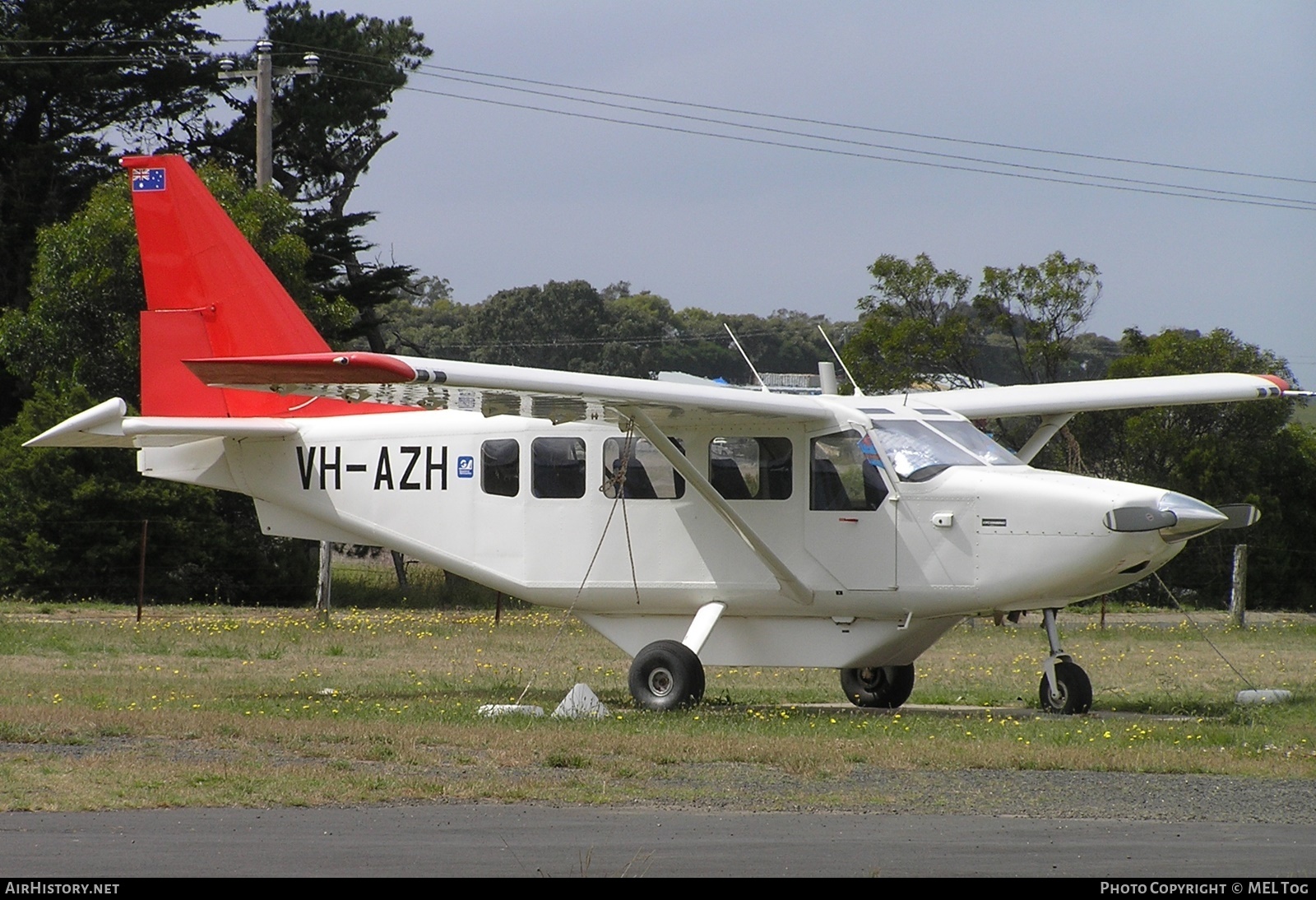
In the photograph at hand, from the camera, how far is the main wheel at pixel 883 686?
14.4 meters

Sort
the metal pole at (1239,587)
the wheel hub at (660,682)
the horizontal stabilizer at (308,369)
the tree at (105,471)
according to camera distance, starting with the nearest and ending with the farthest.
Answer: the horizontal stabilizer at (308,369) → the wheel hub at (660,682) → the metal pole at (1239,587) → the tree at (105,471)

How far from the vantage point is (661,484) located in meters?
13.9

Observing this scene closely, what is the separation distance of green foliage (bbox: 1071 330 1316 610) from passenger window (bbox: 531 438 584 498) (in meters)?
21.3

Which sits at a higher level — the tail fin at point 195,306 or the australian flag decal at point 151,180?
the australian flag decal at point 151,180

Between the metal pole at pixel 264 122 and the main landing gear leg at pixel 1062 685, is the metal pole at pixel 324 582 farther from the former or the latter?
the main landing gear leg at pixel 1062 685

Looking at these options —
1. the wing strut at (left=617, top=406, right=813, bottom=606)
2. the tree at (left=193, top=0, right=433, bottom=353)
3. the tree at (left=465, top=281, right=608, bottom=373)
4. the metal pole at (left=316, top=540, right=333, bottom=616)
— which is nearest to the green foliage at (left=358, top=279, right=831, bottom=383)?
the tree at (left=465, top=281, right=608, bottom=373)

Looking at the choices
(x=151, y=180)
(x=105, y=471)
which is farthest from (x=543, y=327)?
(x=151, y=180)

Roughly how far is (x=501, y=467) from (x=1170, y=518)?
583cm

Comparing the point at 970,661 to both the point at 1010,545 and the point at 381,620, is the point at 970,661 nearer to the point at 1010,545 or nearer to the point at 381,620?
the point at 1010,545

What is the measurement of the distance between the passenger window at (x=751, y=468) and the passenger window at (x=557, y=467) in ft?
4.04

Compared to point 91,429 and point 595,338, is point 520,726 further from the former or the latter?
point 595,338

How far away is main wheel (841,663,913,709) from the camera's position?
47.3 feet

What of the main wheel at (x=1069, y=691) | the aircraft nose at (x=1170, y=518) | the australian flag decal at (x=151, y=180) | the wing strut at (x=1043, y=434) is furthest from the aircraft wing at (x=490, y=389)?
the australian flag decal at (x=151, y=180)

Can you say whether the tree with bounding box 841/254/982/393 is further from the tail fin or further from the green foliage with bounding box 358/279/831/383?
the green foliage with bounding box 358/279/831/383
